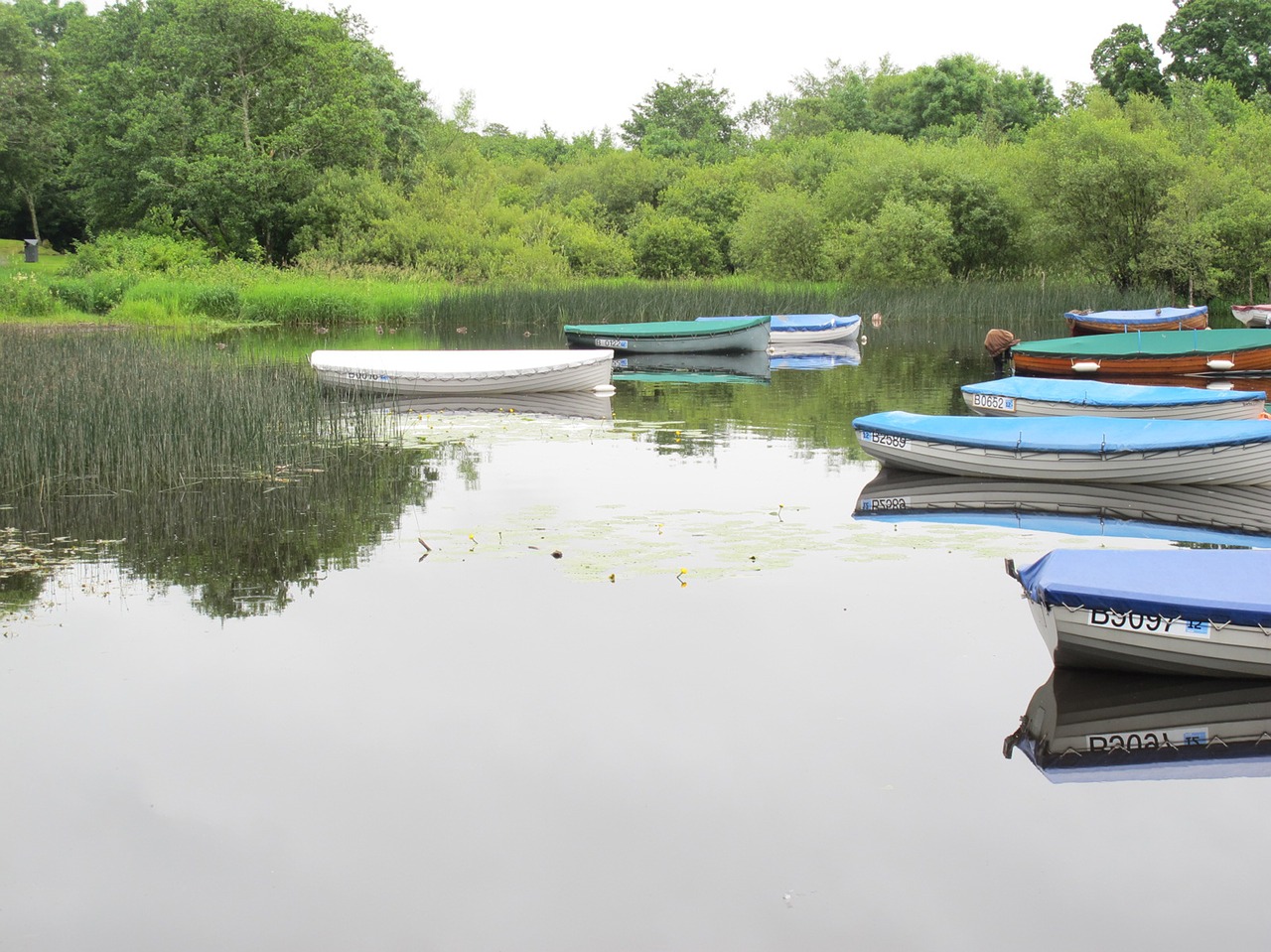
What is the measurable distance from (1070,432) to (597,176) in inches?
1615

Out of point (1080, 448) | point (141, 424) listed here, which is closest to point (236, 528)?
point (141, 424)

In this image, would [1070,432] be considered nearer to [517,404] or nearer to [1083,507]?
[1083,507]

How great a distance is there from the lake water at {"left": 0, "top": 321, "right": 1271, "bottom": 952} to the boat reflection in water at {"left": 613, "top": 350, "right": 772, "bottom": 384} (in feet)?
40.2

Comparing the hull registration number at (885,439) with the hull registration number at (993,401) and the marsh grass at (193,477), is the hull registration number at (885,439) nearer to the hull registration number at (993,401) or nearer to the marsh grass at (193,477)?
the hull registration number at (993,401)

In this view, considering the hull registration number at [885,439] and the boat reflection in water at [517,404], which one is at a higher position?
the hull registration number at [885,439]

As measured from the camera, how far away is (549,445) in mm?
13055

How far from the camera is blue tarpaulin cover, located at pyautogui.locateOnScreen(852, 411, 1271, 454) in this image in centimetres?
1010

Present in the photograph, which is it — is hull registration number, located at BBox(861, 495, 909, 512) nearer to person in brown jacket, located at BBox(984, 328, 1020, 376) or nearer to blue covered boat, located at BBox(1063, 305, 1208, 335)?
person in brown jacket, located at BBox(984, 328, 1020, 376)

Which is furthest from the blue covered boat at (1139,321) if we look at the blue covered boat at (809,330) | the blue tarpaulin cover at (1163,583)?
the blue tarpaulin cover at (1163,583)

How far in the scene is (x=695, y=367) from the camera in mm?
23344

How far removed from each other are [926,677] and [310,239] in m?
38.5

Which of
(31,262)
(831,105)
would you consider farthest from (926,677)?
(831,105)

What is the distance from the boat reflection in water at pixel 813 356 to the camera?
23391 millimetres

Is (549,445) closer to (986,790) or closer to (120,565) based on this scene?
(120,565)
